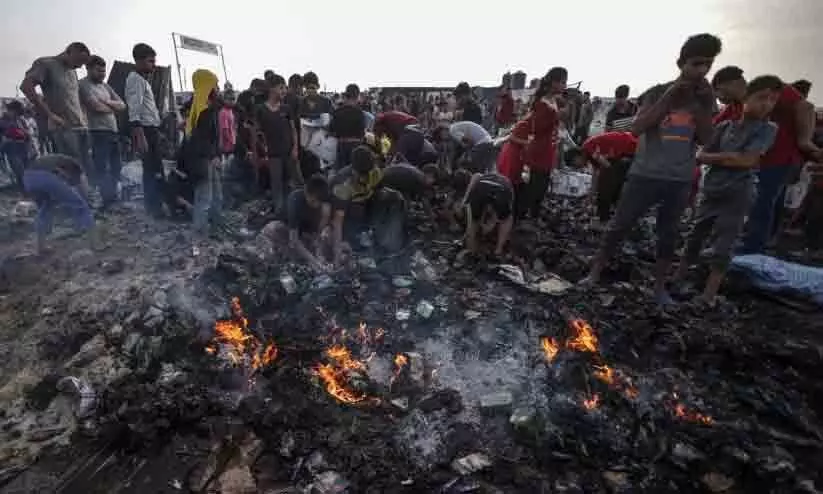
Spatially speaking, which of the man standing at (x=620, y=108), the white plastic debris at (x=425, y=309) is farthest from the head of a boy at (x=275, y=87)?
the man standing at (x=620, y=108)

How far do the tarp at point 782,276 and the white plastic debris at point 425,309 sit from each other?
3298 mm

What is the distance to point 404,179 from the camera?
5.84 m

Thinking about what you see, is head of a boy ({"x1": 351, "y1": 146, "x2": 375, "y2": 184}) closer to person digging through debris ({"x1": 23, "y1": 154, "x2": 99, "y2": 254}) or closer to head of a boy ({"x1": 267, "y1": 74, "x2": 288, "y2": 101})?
head of a boy ({"x1": 267, "y1": 74, "x2": 288, "y2": 101})

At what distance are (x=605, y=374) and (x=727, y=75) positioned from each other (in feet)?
9.10

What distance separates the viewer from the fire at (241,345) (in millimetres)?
3326

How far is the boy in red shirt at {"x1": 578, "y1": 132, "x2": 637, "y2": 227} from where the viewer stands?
589cm

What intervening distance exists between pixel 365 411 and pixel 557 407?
1.33 meters

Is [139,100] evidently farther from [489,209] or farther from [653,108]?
[653,108]

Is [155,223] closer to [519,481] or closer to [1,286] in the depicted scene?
[1,286]

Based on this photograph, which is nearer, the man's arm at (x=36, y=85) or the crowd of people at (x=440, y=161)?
the crowd of people at (x=440, y=161)

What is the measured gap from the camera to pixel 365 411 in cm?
295

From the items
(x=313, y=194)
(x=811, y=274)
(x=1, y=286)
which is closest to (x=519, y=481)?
(x=313, y=194)

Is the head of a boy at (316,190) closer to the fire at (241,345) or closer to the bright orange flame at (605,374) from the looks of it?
the fire at (241,345)

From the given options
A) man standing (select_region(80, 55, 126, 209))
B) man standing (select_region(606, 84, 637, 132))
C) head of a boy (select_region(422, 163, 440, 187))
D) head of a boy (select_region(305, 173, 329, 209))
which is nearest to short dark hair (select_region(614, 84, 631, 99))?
man standing (select_region(606, 84, 637, 132))
